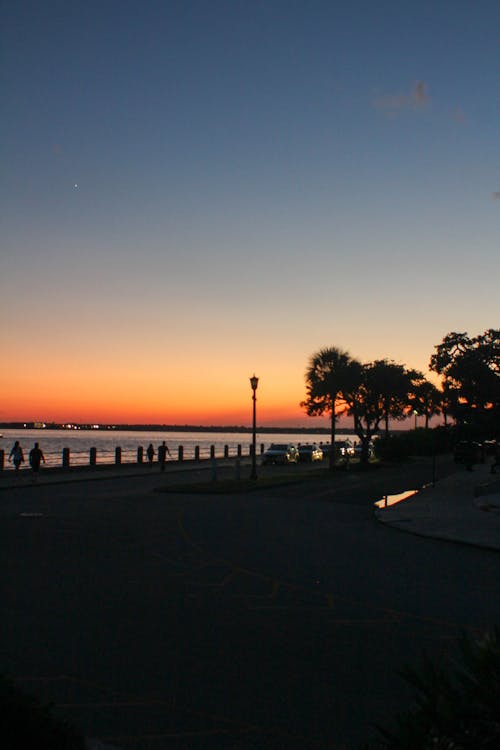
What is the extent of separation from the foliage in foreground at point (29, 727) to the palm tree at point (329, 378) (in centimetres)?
4989

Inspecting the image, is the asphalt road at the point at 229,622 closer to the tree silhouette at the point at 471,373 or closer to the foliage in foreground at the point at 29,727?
the foliage in foreground at the point at 29,727

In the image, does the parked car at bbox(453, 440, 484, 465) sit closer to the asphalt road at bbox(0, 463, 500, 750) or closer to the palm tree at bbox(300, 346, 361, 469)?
the palm tree at bbox(300, 346, 361, 469)

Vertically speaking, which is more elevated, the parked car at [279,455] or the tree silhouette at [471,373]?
the tree silhouette at [471,373]

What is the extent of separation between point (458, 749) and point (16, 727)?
6.94 ft

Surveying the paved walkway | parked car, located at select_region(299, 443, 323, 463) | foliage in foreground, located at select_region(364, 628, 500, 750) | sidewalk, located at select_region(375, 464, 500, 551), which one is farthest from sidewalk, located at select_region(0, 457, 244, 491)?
foliage in foreground, located at select_region(364, 628, 500, 750)

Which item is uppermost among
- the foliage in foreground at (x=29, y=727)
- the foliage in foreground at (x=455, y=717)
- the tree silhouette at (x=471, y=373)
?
the tree silhouette at (x=471, y=373)

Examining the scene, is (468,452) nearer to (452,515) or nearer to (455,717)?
(452,515)

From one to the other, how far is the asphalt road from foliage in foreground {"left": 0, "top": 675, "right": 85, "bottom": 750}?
1.68 metres

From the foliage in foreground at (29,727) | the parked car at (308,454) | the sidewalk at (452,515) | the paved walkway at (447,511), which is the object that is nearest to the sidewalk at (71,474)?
the paved walkway at (447,511)

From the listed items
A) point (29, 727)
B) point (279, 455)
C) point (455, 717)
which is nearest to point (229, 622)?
point (29, 727)

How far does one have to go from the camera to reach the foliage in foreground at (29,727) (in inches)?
147

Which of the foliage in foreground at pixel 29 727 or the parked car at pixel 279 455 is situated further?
the parked car at pixel 279 455

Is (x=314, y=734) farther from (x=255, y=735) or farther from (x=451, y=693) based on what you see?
(x=451, y=693)

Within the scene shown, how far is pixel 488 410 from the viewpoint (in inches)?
1214
